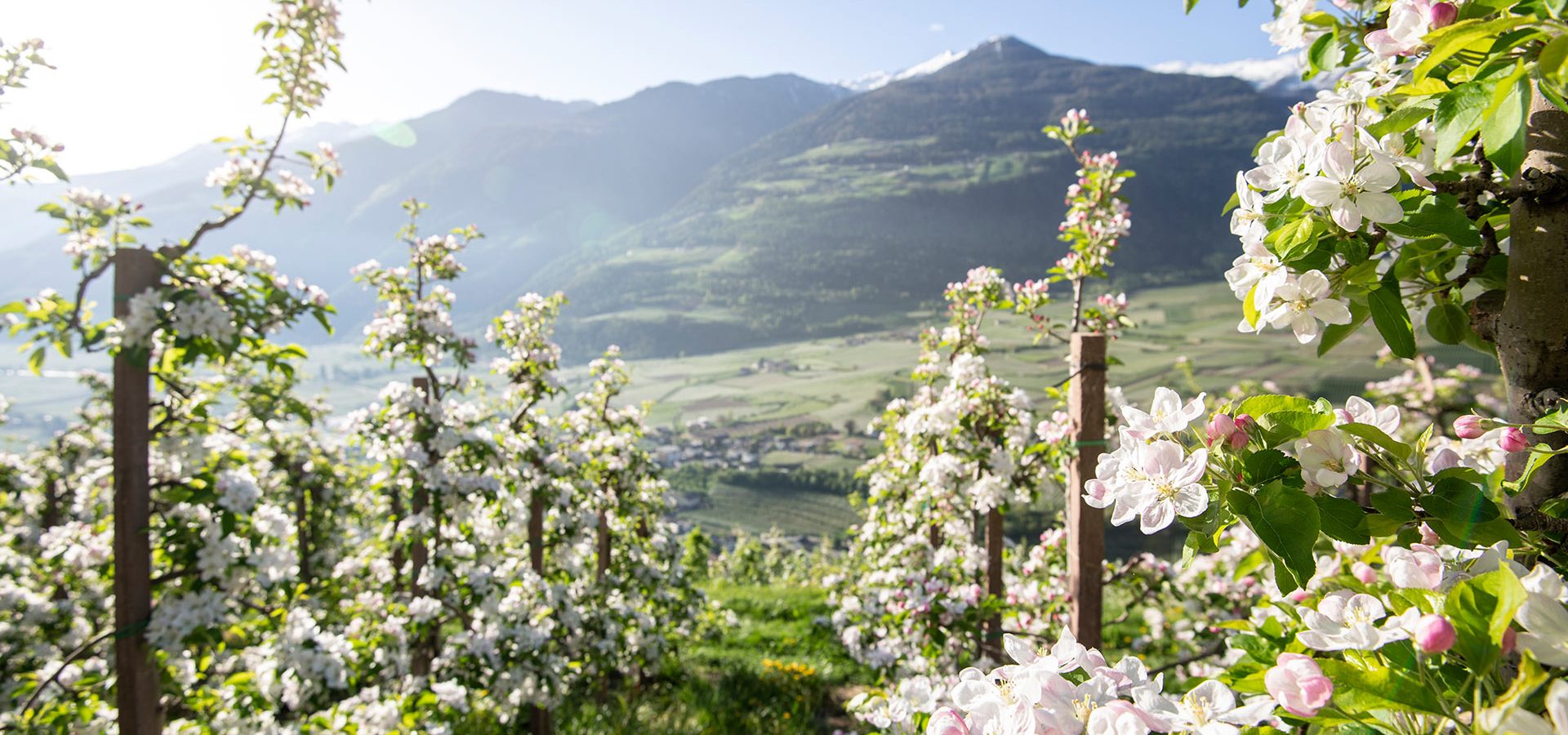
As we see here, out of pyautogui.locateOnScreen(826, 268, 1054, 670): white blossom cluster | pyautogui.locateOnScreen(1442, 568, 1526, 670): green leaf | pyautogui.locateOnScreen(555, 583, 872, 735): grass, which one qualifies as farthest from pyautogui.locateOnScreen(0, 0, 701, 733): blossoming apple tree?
pyautogui.locateOnScreen(1442, 568, 1526, 670): green leaf

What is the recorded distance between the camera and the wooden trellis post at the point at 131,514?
2.11 meters

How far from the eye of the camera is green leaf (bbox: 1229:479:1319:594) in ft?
1.90

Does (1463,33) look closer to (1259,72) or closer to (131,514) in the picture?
(131,514)

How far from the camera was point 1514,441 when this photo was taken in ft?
2.33

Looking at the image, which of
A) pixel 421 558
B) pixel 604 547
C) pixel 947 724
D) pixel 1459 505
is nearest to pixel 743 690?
pixel 604 547

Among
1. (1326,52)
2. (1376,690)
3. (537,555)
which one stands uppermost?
(1326,52)

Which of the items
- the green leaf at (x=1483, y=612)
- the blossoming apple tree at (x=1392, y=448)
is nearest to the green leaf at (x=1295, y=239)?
the blossoming apple tree at (x=1392, y=448)

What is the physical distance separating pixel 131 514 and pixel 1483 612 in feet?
Result: 9.97

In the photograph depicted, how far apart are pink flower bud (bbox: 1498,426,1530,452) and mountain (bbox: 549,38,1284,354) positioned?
63.4 metres

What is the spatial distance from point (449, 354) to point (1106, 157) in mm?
3052

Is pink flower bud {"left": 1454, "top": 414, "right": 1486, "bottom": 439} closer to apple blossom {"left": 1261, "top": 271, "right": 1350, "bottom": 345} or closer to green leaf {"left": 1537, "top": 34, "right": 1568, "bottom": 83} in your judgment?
apple blossom {"left": 1261, "top": 271, "right": 1350, "bottom": 345}

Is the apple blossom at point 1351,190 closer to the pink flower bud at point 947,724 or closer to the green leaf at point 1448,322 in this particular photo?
the green leaf at point 1448,322

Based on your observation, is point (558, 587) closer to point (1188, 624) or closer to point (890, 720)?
point (890, 720)

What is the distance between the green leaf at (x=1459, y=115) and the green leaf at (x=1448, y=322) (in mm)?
483
